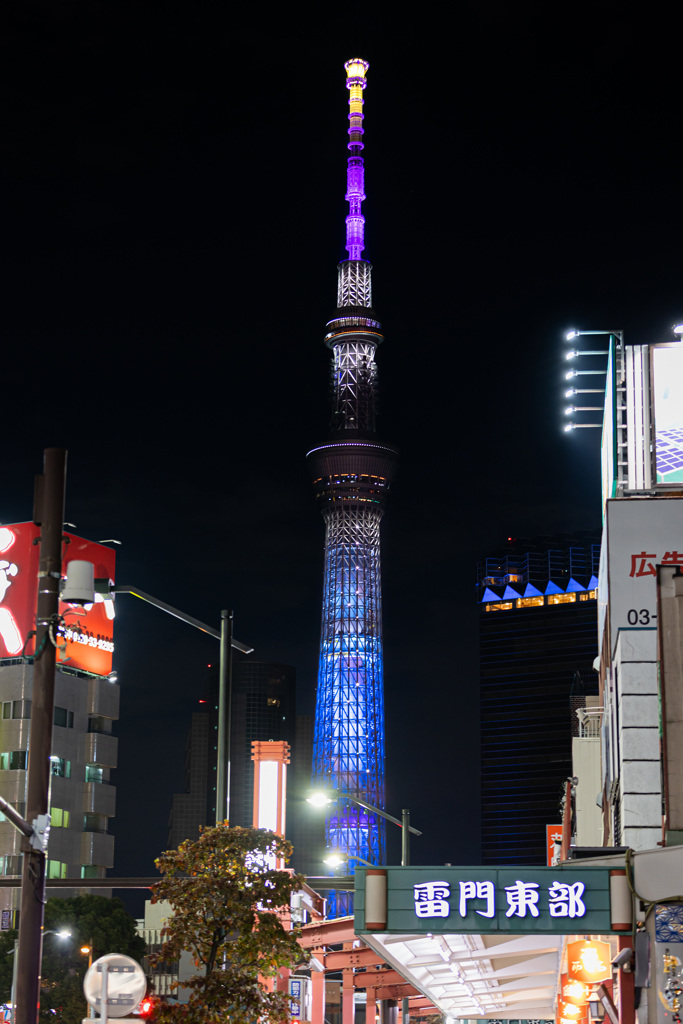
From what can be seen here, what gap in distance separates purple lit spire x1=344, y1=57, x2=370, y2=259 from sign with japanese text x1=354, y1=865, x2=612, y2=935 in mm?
170904

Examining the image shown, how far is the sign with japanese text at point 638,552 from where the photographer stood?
3077cm

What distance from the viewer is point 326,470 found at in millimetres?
178375

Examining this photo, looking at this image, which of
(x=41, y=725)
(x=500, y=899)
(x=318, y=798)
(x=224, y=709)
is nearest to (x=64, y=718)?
(x=318, y=798)

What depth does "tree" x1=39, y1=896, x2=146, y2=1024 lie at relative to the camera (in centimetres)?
7231

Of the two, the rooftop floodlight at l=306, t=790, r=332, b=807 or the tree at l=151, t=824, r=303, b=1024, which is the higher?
the rooftop floodlight at l=306, t=790, r=332, b=807

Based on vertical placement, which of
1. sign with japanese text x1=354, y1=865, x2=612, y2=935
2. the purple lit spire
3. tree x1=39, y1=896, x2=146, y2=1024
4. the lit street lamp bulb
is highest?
the purple lit spire

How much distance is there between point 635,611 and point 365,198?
162397 mm

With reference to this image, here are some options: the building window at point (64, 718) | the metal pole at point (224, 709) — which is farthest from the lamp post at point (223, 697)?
the building window at point (64, 718)

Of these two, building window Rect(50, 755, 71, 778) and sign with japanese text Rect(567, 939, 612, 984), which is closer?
sign with japanese text Rect(567, 939, 612, 984)

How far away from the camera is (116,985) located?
40.2 ft

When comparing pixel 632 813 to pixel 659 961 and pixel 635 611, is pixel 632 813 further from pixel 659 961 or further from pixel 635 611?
pixel 659 961

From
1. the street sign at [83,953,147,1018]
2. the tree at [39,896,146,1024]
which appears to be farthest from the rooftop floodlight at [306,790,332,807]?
the tree at [39,896,146,1024]

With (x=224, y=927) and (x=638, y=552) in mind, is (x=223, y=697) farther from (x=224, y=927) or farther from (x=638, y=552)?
(x=638, y=552)

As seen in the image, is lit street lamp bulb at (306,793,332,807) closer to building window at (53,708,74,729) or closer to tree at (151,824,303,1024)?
tree at (151,824,303,1024)
